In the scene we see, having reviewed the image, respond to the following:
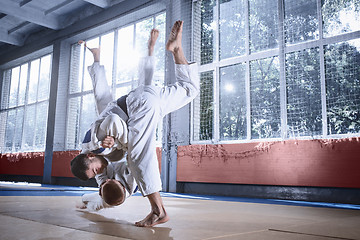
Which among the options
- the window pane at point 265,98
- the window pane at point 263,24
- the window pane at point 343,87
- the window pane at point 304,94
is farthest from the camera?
the window pane at point 263,24

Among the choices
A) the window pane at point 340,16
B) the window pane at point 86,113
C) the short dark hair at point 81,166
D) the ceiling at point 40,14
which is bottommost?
the short dark hair at point 81,166

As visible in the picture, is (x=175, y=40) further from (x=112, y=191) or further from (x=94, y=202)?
(x=94, y=202)

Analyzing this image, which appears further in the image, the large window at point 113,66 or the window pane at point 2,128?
the window pane at point 2,128

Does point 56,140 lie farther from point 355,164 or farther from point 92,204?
point 355,164

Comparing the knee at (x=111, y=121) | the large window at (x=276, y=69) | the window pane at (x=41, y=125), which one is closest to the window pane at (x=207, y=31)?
the large window at (x=276, y=69)

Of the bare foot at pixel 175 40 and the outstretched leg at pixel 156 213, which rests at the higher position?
the bare foot at pixel 175 40

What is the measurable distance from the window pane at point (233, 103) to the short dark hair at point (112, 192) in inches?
130

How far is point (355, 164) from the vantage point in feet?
12.3

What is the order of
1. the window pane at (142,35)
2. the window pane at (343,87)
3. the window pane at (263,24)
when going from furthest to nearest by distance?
the window pane at (142,35)
the window pane at (263,24)
the window pane at (343,87)

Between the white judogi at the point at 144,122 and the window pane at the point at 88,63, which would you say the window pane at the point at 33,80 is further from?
the white judogi at the point at 144,122

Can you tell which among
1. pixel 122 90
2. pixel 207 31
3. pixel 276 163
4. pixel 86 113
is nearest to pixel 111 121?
pixel 276 163

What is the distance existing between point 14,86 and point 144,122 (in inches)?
375

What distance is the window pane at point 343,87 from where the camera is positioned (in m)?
4.11

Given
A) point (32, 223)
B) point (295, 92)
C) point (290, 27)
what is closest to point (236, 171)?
point (295, 92)
